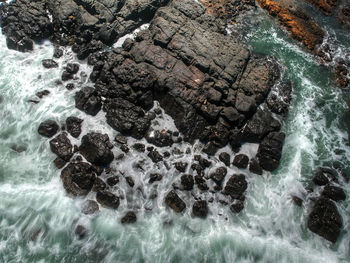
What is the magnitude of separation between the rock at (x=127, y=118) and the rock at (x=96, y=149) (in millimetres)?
1683

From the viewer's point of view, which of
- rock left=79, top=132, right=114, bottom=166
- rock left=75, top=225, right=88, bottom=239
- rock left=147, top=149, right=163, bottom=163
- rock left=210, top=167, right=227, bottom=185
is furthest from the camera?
rock left=147, top=149, right=163, bottom=163

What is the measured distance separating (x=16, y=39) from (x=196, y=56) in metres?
17.5

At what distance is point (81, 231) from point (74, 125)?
818cm

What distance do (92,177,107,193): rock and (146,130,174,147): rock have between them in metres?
4.74

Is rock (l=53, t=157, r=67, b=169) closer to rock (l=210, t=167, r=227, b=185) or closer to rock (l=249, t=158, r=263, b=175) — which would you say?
rock (l=210, t=167, r=227, b=185)

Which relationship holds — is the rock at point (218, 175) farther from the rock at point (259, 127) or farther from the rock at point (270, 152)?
the rock at point (259, 127)

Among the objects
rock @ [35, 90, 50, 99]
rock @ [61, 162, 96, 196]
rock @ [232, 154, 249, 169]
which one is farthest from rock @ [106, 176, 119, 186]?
rock @ [35, 90, 50, 99]

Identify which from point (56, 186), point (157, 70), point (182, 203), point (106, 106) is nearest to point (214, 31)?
point (157, 70)

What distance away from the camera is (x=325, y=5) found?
33406 millimetres

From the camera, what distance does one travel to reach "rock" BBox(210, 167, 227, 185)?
19047 millimetres

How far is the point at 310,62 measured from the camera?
91.4 ft

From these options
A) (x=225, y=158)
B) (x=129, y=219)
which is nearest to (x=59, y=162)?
(x=129, y=219)

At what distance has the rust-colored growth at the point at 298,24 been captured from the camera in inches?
1166

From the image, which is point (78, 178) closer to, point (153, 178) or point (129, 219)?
point (129, 219)
